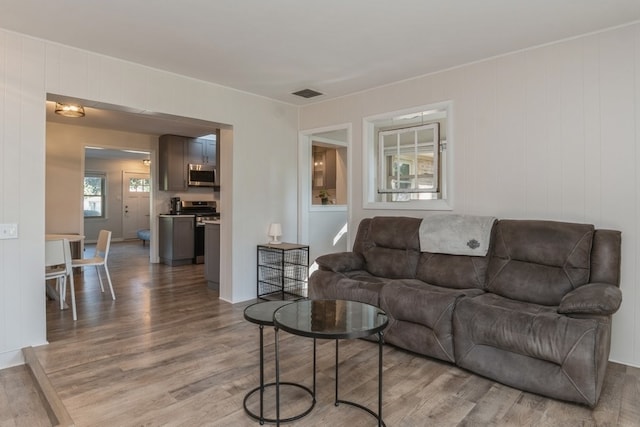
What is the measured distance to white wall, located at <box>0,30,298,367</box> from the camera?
111 inches

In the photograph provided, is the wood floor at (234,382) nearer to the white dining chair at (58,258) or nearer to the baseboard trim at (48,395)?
the baseboard trim at (48,395)

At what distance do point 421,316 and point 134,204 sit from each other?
11.0 metres

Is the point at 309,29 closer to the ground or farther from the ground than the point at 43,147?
farther from the ground

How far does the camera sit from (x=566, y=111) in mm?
2959

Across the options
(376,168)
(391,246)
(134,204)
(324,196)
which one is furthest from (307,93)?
(134,204)

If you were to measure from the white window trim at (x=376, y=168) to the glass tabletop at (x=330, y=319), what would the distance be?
6.00ft

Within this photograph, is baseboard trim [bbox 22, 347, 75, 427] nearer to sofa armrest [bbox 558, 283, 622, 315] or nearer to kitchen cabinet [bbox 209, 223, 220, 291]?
kitchen cabinet [bbox 209, 223, 220, 291]

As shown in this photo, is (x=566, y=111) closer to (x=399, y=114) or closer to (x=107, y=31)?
(x=399, y=114)

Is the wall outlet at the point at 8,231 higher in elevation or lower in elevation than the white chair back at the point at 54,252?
higher

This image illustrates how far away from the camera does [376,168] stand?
4.41 m

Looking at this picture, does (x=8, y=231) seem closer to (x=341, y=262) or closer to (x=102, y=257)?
(x=102, y=257)

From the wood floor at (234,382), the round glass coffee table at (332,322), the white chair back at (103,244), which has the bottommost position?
the wood floor at (234,382)

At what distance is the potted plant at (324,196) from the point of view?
640 cm

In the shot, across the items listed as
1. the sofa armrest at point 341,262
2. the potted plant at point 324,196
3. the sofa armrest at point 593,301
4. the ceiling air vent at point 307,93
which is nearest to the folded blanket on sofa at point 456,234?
the sofa armrest at point 341,262
